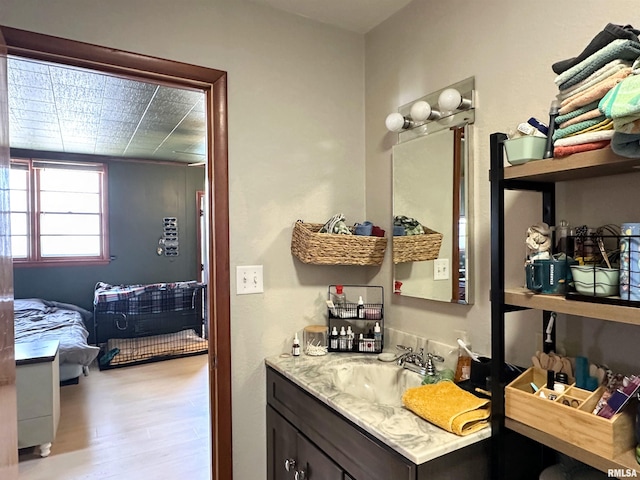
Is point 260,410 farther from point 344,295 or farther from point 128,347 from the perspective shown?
point 128,347

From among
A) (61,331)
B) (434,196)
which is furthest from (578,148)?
(61,331)

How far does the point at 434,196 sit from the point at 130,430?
9.15 feet

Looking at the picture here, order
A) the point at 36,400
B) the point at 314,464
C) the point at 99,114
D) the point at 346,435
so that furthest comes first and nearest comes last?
the point at 99,114 < the point at 36,400 < the point at 314,464 < the point at 346,435

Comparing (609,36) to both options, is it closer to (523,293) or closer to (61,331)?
(523,293)

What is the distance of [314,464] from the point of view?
1455mm

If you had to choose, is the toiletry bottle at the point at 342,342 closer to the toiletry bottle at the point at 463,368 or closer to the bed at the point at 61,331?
the toiletry bottle at the point at 463,368

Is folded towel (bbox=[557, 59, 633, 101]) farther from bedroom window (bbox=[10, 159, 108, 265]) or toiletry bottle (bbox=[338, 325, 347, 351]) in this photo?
bedroom window (bbox=[10, 159, 108, 265])

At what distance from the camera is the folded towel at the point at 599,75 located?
894mm

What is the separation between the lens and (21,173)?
5.27m

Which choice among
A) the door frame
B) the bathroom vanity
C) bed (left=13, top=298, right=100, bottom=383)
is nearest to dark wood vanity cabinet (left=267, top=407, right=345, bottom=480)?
the bathroom vanity

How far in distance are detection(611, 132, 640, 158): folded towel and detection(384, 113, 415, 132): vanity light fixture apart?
1021 mm

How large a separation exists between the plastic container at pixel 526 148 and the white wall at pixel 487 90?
0.26 metres

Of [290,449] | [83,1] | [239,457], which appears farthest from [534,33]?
[239,457]

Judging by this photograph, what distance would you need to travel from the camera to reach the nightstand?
2.66 metres
